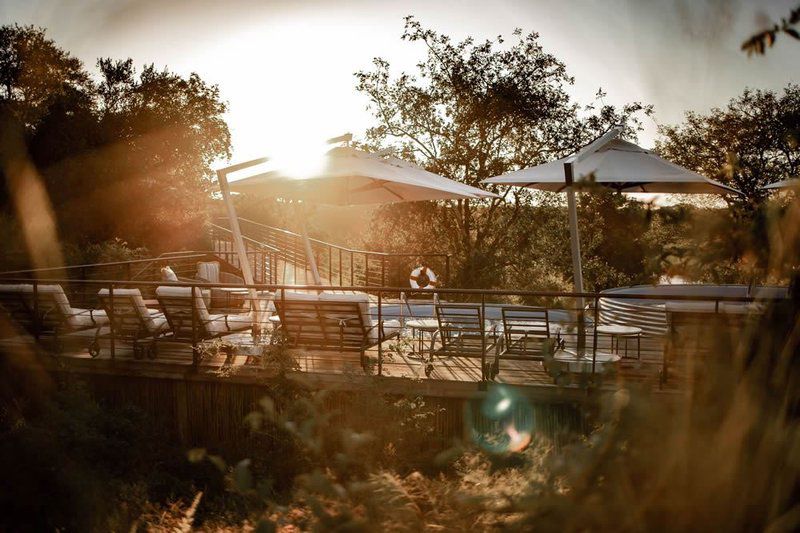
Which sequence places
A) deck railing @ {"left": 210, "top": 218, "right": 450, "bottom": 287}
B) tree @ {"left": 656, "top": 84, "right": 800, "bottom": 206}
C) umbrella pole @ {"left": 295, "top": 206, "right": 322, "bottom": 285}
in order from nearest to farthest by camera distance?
umbrella pole @ {"left": 295, "top": 206, "right": 322, "bottom": 285} < deck railing @ {"left": 210, "top": 218, "right": 450, "bottom": 287} < tree @ {"left": 656, "top": 84, "right": 800, "bottom": 206}

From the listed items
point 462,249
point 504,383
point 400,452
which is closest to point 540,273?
point 462,249

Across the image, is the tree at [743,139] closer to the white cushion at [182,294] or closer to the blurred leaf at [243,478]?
the white cushion at [182,294]

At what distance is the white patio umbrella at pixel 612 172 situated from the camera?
7.11m

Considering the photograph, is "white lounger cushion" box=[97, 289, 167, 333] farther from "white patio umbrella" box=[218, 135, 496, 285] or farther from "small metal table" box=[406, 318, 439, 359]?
"small metal table" box=[406, 318, 439, 359]

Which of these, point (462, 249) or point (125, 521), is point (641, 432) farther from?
point (462, 249)

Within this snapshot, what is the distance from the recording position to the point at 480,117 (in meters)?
18.2

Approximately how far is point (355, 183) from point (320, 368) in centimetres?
305

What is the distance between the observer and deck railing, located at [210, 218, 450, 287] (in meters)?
17.8

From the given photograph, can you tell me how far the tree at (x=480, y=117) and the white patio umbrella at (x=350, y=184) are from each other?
8.42 m

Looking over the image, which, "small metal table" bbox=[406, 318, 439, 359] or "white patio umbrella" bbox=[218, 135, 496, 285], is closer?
"small metal table" bbox=[406, 318, 439, 359]

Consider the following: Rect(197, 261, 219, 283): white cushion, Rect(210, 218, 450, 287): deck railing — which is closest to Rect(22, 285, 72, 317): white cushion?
Rect(197, 261, 219, 283): white cushion

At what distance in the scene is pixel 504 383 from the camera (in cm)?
679

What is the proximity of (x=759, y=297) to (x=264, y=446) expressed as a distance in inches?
225

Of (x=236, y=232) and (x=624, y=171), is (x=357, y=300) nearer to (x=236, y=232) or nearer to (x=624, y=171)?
(x=236, y=232)
